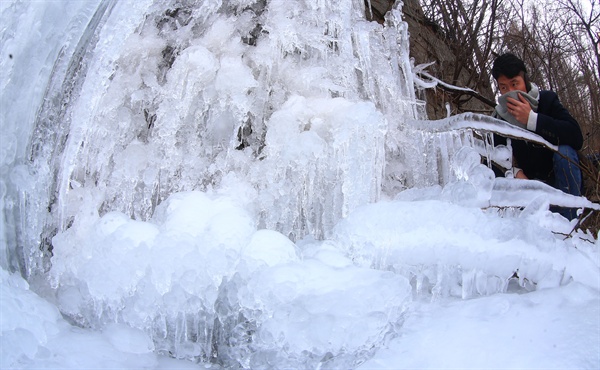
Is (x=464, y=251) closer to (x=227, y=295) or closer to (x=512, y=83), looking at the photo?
(x=227, y=295)

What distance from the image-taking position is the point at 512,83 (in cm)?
249

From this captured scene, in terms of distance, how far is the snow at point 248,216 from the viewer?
1.30 m

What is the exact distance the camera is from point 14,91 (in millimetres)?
1594

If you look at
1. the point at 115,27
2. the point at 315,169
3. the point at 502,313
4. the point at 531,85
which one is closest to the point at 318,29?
the point at 315,169

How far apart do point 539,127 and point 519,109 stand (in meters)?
0.11

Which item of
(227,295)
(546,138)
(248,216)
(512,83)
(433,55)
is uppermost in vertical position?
(433,55)

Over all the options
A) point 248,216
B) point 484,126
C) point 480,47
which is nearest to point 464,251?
point 248,216

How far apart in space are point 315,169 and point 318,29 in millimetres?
667

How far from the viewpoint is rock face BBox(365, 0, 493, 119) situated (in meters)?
3.99

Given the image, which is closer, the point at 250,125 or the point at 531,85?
the point at 250,125

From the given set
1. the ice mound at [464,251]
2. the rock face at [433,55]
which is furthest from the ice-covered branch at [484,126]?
the rock face at [433,55]

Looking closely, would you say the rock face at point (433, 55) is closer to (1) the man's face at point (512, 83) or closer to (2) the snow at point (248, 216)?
(1) the man's face at point (512, 83)

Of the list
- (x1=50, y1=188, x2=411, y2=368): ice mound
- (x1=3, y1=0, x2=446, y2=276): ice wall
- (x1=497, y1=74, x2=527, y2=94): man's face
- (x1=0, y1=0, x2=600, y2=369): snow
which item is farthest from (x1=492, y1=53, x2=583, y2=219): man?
(x1=50, y1=188, x2=411, y2=368): ice mound

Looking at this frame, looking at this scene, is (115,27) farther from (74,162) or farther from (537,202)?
(537,202)
